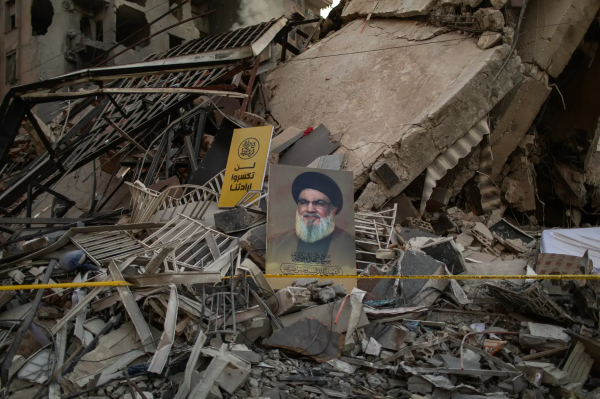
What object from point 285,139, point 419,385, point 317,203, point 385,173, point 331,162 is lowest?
point 419,385

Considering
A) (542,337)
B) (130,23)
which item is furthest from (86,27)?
(542,337)

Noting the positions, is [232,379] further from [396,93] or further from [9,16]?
[9,16]

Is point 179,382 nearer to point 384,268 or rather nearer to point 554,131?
point 384,268

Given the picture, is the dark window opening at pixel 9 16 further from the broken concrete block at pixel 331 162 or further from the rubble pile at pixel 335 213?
the broken concrete block at pixel 331 162

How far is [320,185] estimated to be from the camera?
19.6 feet

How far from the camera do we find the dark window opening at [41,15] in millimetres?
19141

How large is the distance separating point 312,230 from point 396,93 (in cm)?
349

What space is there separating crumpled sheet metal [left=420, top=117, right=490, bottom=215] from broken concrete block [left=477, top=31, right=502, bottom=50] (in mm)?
1161

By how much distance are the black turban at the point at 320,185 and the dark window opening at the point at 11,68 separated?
59.1 ft

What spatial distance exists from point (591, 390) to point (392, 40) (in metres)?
6.82

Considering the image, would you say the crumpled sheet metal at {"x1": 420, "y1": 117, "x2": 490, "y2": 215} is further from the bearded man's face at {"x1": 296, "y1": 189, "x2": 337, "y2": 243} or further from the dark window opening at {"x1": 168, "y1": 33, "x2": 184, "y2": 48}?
the dark window opening at {"x1": 168, "y1": 33, "x2": 184, "y2": 48}

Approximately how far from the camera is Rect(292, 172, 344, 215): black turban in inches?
232

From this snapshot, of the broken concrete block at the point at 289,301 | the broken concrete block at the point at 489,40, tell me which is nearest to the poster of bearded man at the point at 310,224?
the broken concrete block at the point at 289,301

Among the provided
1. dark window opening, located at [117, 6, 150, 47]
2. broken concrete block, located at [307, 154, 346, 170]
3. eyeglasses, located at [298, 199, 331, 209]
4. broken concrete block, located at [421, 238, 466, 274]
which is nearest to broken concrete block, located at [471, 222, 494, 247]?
broken concrete block, located at [421, 238, 466, 274]
